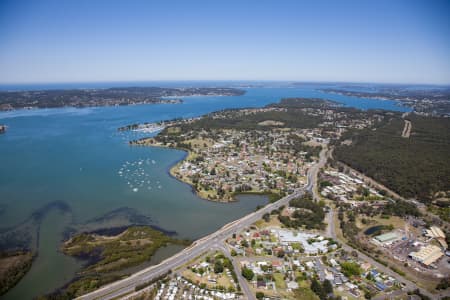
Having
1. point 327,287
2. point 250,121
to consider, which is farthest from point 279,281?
point 250,121

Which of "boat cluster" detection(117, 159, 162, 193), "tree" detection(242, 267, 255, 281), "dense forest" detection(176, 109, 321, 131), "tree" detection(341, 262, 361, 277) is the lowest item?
"tree" detection(341, 262, 361, 277)

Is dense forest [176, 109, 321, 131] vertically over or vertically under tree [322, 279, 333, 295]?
over

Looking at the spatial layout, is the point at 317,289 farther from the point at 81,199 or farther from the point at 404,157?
the point at 404,157

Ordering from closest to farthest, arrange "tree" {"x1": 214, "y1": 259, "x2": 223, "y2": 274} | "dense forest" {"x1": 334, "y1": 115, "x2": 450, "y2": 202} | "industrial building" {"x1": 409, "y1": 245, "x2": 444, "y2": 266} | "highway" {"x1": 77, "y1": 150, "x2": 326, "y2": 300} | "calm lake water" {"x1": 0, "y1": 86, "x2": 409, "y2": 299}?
"highway" {"x1": 77, "y1": 150, "x2": 326, "y2": 300}, "tree" {"x1": 214, "y1": 259, "x2": 223, "y2": 274}, "industrial building" {"x1": 409, "y1": 245, "x2": 444, "y2": 266}, "calm lake water" {"x1": 0, "y1": 86, "x2": 409, "y2": 299}, "dense forest" {"x1": 334, "y1": 115, "x2": 450, "y2": 202}

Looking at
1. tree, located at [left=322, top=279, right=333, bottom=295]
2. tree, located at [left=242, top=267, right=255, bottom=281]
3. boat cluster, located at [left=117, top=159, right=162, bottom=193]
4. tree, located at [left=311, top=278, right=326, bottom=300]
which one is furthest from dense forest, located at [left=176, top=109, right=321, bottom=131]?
tree, located at [left=322, top=279, right=333, bottom=295]

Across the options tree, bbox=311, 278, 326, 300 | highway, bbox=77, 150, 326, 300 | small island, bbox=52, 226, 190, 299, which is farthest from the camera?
small island, bbox=52, 226, 190, 299

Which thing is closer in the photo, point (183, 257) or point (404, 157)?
point (183, 257)

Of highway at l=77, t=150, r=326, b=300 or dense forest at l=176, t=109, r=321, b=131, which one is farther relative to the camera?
dense forest at l=176, t=109, r=321, b=131

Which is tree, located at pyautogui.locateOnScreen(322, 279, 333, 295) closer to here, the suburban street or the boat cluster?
the suburban street

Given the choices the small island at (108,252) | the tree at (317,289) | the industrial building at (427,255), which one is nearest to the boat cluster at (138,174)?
the small island at (108,252)
